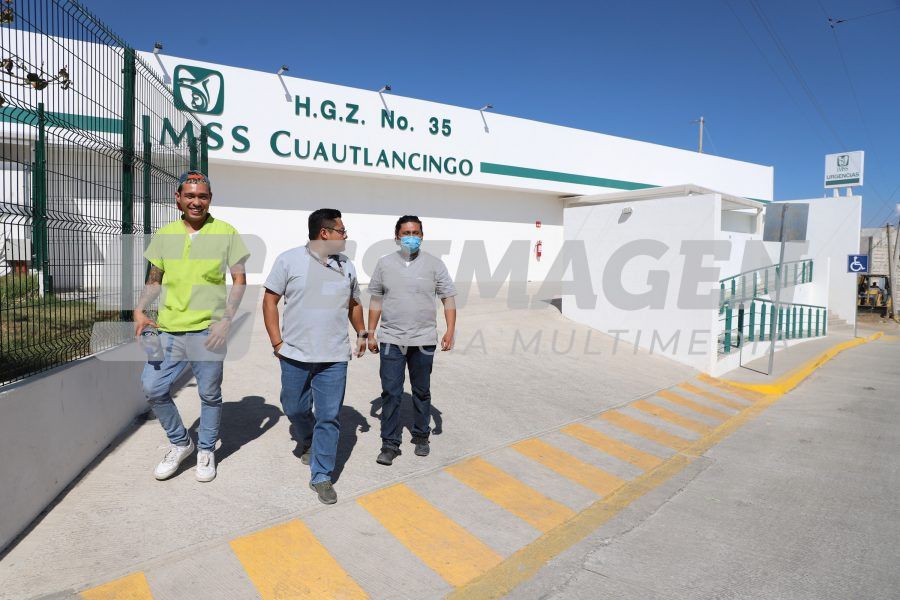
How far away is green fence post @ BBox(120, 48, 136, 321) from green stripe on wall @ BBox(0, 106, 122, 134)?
0.44 ft

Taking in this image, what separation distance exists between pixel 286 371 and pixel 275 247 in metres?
12.5

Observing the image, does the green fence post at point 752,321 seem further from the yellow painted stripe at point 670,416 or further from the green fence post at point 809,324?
the green fence post at point 809,324

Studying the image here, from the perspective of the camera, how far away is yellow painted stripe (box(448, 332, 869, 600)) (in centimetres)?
320

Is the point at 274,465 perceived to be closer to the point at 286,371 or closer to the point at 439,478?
the point at 286,371

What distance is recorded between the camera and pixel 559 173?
20641 millimetres

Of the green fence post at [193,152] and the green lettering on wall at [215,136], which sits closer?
the green fence post at [193,152]

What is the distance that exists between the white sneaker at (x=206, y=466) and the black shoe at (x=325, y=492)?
2.36ft

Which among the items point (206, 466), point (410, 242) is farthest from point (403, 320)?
point (206, 466)

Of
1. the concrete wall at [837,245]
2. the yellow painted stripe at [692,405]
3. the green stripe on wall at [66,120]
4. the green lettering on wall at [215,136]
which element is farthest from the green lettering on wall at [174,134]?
the concrete wall at [837,245]

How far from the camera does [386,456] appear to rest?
4629 millimetres

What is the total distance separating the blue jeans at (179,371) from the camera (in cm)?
376

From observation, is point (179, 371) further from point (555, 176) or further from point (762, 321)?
point (555, 176)

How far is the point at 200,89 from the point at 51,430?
1231cm

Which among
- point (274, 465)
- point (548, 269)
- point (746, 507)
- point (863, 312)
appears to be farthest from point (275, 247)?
point (863, 312)
